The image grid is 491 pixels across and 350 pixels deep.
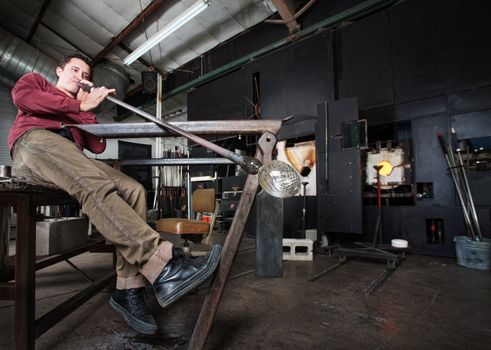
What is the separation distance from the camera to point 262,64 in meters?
4.81

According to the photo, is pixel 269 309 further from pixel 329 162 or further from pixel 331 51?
pixel 331 51

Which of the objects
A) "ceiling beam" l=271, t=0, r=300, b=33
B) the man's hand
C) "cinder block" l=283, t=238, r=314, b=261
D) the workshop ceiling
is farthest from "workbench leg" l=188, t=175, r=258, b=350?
the workshop ceiling

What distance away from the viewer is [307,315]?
151 centimetres

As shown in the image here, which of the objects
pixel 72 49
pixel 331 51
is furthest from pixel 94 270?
pixel 72 49

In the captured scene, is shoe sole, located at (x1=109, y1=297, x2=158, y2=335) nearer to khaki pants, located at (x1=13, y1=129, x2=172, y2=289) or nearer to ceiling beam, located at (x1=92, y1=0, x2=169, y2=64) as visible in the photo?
khaki pants, located at (x1=13, y1=129, x2=172, y2=289)

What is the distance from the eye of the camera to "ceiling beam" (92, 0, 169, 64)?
457cm

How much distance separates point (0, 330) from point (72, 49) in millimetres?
6496

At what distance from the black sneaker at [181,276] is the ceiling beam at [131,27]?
4.85 m

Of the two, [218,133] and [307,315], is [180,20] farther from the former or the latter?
[307,315]

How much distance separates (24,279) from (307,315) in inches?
53.1

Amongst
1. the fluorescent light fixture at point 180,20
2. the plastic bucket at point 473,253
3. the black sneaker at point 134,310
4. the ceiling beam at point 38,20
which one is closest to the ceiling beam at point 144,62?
the fluorescent light fixture at point 180,20

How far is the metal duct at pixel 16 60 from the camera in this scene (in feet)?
15.9

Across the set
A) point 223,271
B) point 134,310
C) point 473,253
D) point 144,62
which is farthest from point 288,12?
point 134,310

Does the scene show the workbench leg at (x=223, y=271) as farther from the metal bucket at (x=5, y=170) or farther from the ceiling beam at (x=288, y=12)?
the ceiling beam at (x=288, y=12)
